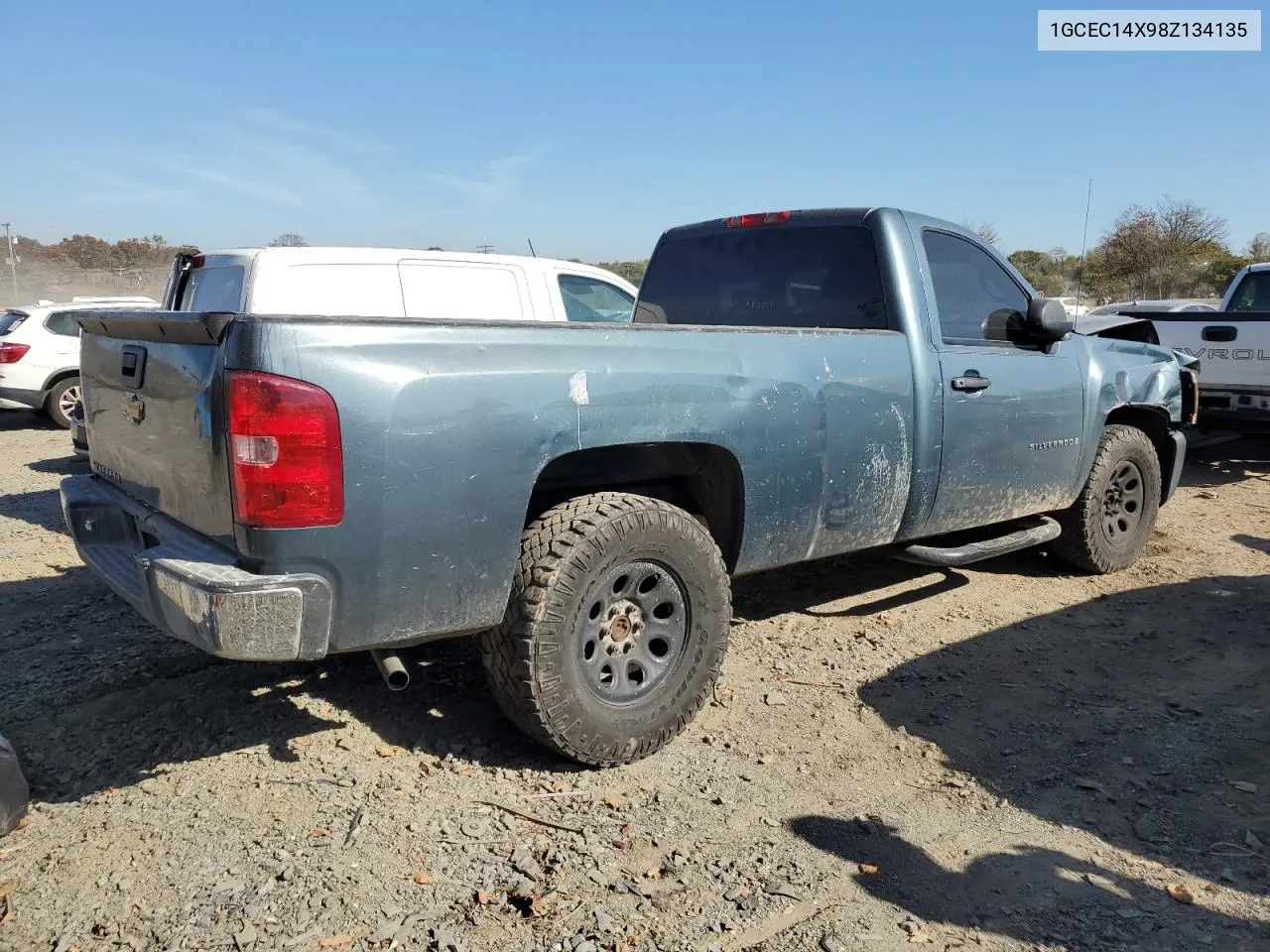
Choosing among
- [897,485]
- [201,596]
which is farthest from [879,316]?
[201,596]

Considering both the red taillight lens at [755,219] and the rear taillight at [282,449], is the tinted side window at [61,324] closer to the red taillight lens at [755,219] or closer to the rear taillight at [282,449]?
the red taillight lens at [755,219]

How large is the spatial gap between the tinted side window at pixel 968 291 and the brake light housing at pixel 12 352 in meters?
11.0

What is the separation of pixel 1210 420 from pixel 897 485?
20.7 feet

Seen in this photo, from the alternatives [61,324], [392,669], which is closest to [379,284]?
[392,669]

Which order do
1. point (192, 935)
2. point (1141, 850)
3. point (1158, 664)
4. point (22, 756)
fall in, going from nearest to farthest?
point (192, 935) → point (1141, 850) → point (22, 756) → point (1158, 664)

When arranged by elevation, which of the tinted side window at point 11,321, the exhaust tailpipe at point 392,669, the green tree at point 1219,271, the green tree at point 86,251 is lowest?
the exhaust tailpipe at point 392,669

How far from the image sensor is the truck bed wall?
2.64 m

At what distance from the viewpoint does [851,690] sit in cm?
407

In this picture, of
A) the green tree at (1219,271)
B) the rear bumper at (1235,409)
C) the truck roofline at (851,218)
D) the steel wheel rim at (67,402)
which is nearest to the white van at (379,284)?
the truck roofline at (851,218)

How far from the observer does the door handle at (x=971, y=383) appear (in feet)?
14.2

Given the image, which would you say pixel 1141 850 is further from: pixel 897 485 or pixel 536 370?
pixel 536 370

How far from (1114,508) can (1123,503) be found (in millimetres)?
90

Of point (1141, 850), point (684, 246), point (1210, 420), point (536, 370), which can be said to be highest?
point (684, 246)

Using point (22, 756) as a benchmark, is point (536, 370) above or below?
above
